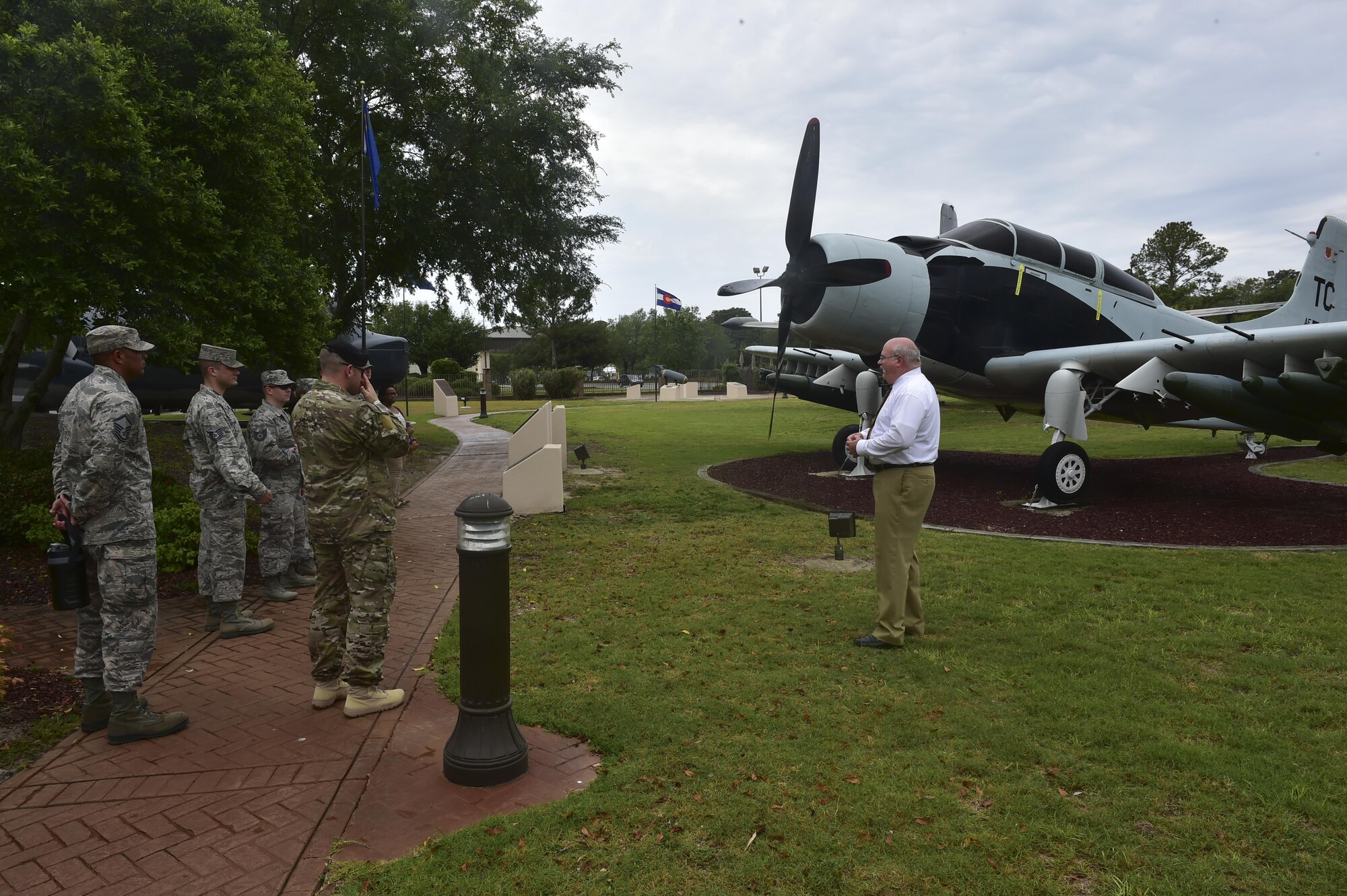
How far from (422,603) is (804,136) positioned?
7924 millimetres

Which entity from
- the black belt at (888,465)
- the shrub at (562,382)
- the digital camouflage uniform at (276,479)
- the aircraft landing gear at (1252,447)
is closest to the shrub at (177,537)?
the digital camouflage uniform at (276,479)

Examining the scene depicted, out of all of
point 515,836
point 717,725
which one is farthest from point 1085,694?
point 515,836

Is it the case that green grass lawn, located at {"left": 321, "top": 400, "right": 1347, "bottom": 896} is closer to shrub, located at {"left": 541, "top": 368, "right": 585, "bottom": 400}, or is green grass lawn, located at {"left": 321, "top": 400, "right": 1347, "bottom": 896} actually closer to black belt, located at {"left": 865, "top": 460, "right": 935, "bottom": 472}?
black belt, located at {"left": 865, "top": 460, "right": 935, "bottom": 472}

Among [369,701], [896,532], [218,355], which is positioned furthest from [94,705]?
[896,532]

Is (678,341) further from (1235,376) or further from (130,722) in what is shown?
(130,722)

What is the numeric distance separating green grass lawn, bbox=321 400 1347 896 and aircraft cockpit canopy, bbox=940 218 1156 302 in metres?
5.61

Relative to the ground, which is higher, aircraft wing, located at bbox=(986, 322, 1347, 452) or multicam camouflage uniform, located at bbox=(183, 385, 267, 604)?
aircraft wing, located at bbox=(986, 322, 1347, 452)

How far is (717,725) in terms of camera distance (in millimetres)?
3924

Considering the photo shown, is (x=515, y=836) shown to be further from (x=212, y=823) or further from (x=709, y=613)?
(x=709, y=613)

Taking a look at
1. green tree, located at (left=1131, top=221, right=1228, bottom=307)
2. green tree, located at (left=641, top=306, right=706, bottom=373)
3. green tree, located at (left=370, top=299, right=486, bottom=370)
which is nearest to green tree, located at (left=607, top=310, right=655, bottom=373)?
green tree, located at (left=641, top=306, right=706, bottom=373)

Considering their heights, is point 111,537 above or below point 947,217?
A: below

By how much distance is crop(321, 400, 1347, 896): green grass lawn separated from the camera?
280 centimetres

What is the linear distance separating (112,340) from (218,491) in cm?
186

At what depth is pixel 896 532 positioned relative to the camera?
5078 mm
